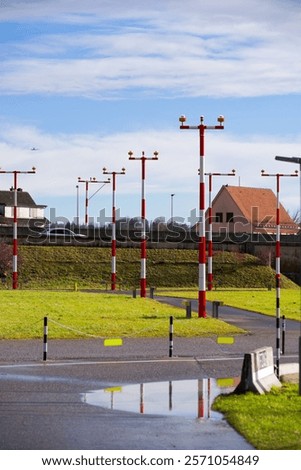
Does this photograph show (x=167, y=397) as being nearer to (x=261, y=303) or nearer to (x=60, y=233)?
(x=261, y=303)

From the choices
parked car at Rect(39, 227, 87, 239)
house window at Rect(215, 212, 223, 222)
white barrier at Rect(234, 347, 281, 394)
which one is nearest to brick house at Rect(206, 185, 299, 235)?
house window at Rect(215, 212, 223, 222)

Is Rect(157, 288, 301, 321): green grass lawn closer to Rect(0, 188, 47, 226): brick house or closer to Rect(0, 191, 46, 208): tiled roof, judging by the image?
Rect(0, 188, 47, 226): brick house

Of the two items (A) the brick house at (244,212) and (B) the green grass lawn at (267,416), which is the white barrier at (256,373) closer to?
(B) the green grass lawn at (267,416)

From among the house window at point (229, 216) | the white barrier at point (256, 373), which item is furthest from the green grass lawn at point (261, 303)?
the house window at point (229, 216)

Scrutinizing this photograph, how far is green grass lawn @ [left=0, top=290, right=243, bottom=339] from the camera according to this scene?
3338 centimetres

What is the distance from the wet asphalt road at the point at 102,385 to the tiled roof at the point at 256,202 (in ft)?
248

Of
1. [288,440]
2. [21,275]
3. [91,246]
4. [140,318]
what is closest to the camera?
[288,440]

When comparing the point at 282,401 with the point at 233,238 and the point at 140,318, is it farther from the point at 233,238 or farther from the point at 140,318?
the point at 233,238

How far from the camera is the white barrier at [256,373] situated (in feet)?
60.1

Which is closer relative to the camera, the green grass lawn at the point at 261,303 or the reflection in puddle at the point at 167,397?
the reflection in puddle at the point at 167,397

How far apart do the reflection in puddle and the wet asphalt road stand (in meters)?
0.36

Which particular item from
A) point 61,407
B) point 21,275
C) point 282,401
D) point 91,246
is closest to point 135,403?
point 61,407

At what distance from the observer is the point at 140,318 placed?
129 feet

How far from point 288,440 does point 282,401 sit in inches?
151
